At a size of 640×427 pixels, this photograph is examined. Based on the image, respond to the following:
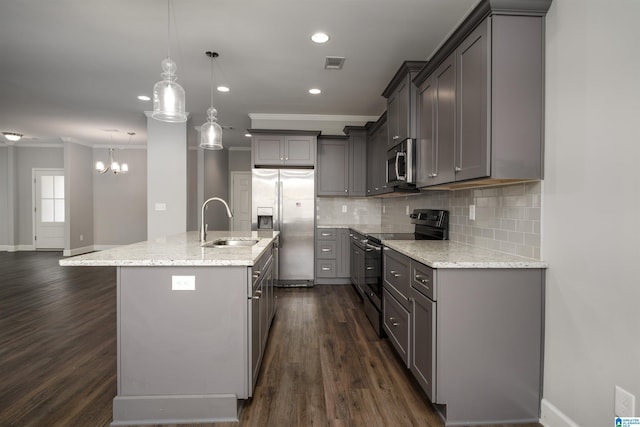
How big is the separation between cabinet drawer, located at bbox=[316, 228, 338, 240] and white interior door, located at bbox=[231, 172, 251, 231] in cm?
348

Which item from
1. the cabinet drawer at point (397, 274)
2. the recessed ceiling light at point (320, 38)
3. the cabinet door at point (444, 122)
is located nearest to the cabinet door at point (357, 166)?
the recessed ceiling light at point (320, 38)

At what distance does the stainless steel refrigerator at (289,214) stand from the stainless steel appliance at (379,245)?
1500 mm

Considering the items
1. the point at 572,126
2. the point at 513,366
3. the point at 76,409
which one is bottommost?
the point at 76,409

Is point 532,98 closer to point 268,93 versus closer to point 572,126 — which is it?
point 572,126

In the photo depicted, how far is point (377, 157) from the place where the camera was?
4.48m

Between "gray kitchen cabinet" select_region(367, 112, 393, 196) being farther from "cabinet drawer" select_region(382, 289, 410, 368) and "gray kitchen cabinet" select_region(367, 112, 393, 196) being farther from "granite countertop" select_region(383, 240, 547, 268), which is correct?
"granite countertop" select_region(383, 240, 547, 268)

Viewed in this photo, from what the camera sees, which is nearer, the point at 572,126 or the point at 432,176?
the point at 572,126

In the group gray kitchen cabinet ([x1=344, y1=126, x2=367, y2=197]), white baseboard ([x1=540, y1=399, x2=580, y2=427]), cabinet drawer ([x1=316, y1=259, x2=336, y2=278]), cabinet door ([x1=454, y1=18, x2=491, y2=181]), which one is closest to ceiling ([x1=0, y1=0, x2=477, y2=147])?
gray kitchen cabinet ([x1=344, y1=126, x2=367, y2=197])

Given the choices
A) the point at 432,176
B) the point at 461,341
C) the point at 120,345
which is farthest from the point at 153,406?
the point at 432,176

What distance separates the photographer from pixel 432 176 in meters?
2.52

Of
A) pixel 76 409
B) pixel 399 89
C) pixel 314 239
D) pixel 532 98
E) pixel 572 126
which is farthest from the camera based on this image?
pixel 314 239

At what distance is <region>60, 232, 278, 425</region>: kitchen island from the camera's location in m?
1.83

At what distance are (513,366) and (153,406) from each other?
6.64 ft

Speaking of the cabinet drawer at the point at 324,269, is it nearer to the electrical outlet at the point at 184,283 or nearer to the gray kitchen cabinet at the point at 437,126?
the gray kitchen cabinet at the point at 437,126
